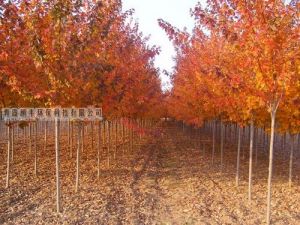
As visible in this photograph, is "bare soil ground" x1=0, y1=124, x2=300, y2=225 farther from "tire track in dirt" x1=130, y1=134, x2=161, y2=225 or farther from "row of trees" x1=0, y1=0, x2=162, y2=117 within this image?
"row of trees" x1=0, y1=0, x2=162, y2=117

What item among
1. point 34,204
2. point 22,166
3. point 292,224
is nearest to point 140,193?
point 34,204

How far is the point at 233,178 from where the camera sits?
1302 cm

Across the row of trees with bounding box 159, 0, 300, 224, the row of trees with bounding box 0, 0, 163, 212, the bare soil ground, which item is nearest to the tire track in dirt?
the bare soil ground

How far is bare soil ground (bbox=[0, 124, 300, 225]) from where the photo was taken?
8.07 m

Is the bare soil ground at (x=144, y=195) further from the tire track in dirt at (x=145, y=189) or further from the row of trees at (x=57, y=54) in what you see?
the row of trees at (x=57, y=54)

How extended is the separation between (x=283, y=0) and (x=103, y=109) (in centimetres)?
612

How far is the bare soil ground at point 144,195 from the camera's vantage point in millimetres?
8070

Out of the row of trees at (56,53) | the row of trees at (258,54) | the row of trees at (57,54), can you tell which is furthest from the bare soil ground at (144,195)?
the row of trees at (56,53)

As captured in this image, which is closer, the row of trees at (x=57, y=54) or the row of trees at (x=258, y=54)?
the row of trees at (x=258, y=54)

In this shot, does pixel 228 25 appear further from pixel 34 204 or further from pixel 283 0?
pixel 34 204

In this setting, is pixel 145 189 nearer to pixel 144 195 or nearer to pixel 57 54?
pixel 144 195

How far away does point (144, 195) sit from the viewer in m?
10.1

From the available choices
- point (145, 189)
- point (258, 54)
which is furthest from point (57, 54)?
point (145, 189)

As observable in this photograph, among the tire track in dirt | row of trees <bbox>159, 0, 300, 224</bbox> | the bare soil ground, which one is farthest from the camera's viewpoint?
the tire track in dirt
